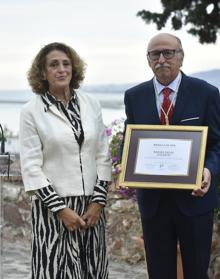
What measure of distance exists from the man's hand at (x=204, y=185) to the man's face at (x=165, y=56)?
54 cm

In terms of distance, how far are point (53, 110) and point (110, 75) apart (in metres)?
2.98

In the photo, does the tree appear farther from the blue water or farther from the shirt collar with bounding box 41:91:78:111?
the shirt collar with bounding box 41:91:78:111

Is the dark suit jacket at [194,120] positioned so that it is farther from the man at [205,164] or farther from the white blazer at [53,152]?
the white blazer at [53,152]

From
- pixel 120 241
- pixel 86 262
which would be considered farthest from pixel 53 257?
pixel 120 241

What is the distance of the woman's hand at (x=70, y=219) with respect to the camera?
3.90 metres

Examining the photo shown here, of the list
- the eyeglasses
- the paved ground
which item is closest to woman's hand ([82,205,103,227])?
the eyeglasses

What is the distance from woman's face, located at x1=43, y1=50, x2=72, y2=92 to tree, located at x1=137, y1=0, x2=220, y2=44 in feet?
9.36

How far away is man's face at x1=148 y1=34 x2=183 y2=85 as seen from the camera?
3.79 metres

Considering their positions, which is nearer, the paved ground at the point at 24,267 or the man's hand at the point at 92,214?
the man's hand at the point at 92,214

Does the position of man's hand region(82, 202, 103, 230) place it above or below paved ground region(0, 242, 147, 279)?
above

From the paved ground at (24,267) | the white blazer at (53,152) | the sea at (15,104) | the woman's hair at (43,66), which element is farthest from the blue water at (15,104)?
the white blazer at (53,152)

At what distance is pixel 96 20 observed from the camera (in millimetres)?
6918

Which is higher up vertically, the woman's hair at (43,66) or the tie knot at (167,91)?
the woman's hair at (43,66)

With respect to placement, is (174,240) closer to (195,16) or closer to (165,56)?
(165,56)
